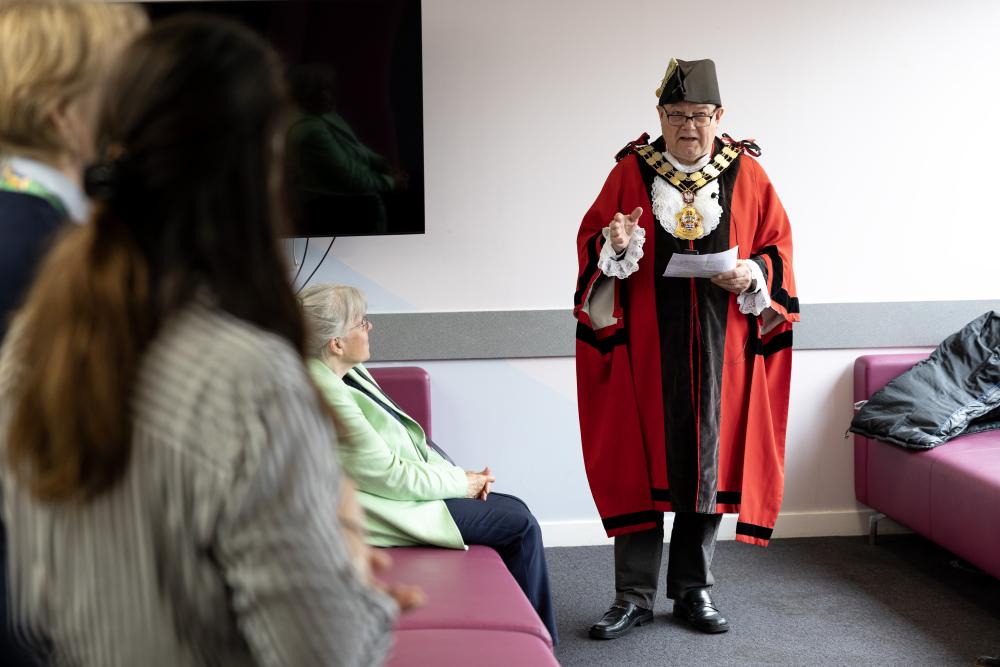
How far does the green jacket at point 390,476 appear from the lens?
2.60 meters

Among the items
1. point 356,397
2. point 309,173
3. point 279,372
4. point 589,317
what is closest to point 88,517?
point 279,372

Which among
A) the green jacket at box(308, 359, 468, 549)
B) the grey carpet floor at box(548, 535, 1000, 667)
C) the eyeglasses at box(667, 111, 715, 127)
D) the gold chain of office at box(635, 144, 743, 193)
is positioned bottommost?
the grey carpet floor at box(548, 535, 1000, 667)

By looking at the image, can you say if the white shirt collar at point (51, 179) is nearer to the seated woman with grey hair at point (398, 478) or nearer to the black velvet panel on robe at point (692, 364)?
the seated woman with grey hair at point (398, 478)

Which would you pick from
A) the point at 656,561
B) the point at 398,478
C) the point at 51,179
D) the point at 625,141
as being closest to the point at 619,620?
the point at 656,561

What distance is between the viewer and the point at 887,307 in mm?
4137

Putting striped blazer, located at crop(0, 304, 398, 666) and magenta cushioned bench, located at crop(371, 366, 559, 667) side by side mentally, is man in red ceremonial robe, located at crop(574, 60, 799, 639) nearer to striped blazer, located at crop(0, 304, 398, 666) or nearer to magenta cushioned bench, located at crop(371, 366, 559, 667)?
magenta cushioned bench, located at crop(371, 366, 559, 667)

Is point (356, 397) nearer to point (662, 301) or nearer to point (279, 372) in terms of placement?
point (662, 301)

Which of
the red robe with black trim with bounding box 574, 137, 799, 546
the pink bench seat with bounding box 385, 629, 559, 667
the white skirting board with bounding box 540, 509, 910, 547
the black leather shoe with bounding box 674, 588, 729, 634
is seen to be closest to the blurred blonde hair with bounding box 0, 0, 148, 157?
the pink bench seat with bounding box 385, 629, 559, 667

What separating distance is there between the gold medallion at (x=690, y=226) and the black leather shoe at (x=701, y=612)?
1.03 metres

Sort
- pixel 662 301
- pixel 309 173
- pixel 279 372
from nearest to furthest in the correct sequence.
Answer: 1. pixel 279 372
2. pixel 662 301
3. pixel 309 173

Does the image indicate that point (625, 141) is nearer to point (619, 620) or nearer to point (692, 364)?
point (692, 364)

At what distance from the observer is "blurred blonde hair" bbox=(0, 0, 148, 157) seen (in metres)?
1.00

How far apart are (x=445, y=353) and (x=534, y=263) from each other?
1.54 ft

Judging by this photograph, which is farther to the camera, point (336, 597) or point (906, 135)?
point (906, 135)
